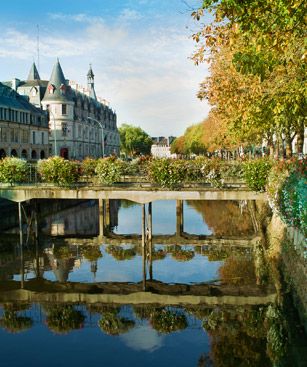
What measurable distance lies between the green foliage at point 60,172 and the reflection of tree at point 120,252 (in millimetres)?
4353

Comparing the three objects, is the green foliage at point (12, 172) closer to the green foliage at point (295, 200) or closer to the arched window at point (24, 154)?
the green foliage at point (295, 200)

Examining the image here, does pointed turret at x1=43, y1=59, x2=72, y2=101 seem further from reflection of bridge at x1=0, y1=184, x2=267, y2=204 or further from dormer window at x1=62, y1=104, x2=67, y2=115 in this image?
reflection of bridge at x1=0, y1=184, x2=267, y2=204

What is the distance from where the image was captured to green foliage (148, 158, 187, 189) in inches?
928

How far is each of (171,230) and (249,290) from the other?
14.6m

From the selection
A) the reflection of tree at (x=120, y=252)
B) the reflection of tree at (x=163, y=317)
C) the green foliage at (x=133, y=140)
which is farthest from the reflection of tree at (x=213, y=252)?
the green foliage at (x=133, y=140)

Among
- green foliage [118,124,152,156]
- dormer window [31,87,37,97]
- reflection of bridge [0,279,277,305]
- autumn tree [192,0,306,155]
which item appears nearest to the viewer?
autumn tree [192,0,306,155]

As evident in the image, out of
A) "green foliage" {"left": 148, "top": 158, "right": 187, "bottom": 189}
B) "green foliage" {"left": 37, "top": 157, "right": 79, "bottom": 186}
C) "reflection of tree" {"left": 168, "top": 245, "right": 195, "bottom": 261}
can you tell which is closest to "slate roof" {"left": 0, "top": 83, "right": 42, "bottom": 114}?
"green foliage" {"left": 37, "top": 157, "right": 79, "bottom": 186}

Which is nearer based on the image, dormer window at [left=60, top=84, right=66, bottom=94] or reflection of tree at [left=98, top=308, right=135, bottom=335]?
reflection of tree at [left=98, top=308, right=135, bottom=335]

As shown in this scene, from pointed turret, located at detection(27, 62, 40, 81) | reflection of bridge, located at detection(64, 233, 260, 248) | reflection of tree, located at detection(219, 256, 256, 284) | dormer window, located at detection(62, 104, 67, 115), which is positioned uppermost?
pointed turret, located at detection(27, 62, 40, 81)


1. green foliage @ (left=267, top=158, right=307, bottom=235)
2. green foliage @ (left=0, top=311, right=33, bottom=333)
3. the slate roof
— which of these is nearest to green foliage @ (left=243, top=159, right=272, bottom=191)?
green foliage @ (left=267, top=158, right=307, bottom=235)

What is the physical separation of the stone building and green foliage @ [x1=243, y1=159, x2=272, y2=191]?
48299 millimetres

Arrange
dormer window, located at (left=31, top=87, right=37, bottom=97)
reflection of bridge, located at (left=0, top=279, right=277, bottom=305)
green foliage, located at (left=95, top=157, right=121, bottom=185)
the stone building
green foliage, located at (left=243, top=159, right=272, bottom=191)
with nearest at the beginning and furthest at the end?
reflection of bridge, located at (left=0, top=279, right=277, bottom=305) < green foliage, located at (left=243, top=159, right=272, bottom=191) < green foliage, located at (left=95, top=157, right=121, bottom=185) < the stone building < dormer window, located at (left=31, top=87, right=37, bottom=97)

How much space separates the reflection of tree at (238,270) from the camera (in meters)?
18.6

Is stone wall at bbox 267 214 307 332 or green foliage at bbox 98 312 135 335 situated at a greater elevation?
stone wall at bbox 267 214 307 332
